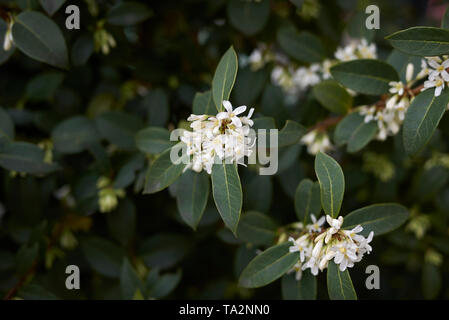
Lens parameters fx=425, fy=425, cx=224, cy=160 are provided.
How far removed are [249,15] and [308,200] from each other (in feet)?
2.37

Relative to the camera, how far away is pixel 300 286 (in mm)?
1129

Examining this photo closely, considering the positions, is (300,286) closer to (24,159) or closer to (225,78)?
(225,78)

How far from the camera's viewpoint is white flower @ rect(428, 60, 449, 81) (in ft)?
3.19

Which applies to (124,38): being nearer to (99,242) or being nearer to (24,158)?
(24,158)

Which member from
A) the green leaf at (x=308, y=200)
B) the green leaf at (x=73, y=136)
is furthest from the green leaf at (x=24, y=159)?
the green leaf at (x=308, y=200)

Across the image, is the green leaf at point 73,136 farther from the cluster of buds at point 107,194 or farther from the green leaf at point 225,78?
the green leaf at point 225,78

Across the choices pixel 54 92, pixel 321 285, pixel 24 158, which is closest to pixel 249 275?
pixel 321 285

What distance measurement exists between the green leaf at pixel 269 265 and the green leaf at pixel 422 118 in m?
0.38

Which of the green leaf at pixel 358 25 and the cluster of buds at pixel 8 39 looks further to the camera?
the green leaf at pixel 358 25

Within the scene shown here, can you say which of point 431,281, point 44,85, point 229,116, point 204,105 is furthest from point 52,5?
point 431,281

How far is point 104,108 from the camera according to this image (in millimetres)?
1587

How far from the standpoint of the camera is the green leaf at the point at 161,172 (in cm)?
101

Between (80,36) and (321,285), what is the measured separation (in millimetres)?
1157

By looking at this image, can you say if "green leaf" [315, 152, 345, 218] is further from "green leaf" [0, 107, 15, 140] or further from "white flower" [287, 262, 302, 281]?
"green leaf" [0, 107, 15, 140]
